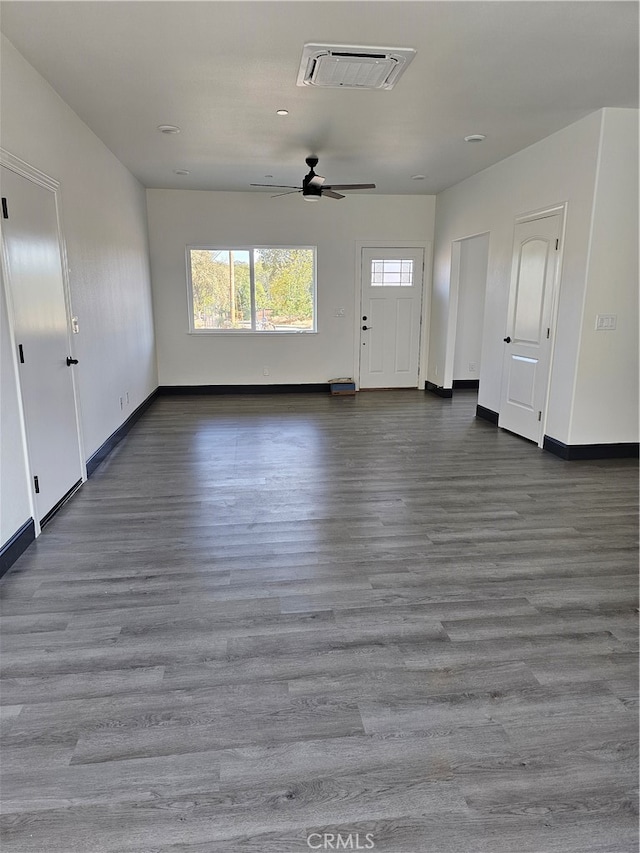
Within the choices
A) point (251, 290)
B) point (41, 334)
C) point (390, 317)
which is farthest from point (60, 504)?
point (390, 317)

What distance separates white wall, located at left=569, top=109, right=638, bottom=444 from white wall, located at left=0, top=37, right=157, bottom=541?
406cm

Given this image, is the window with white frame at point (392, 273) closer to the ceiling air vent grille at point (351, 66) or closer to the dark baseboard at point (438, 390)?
the dark baseboard at point (438, 390)

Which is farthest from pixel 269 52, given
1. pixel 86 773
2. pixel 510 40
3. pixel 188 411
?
pixel 188 411

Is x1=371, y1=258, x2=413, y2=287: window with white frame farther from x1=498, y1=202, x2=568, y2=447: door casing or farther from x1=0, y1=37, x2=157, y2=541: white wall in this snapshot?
x1=0, y1=37, x2=157, y2=541: white wall

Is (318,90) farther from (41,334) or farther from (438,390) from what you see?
(438,390)

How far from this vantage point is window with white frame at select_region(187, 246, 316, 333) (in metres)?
7.40

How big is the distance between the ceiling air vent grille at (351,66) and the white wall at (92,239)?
1692 mm

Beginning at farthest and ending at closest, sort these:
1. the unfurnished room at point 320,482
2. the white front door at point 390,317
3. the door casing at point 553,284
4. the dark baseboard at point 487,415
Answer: the white front door at point 390,317, the dark baseboard at point 487,415, the door casing at point 553,284, the unfurnished room at point 320,482

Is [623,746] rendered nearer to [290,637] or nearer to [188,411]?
[290,637]

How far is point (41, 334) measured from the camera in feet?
10.8

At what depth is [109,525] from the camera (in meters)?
3.31

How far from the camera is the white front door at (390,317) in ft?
25.2

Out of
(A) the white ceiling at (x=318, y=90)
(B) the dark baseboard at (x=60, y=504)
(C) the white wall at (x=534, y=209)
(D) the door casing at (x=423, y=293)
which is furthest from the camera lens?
(D) the door casing at (x=423, y=293)
